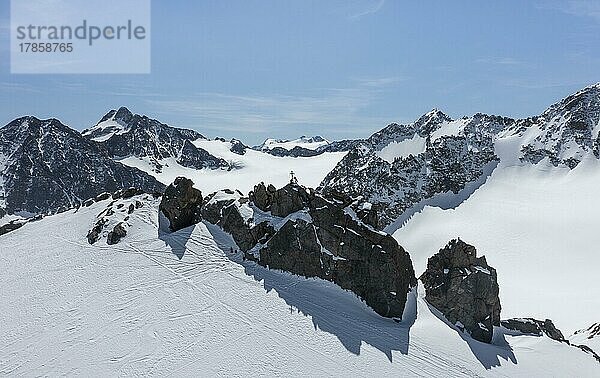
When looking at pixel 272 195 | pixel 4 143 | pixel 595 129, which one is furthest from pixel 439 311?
pixel 4 143

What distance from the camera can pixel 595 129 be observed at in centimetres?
10581

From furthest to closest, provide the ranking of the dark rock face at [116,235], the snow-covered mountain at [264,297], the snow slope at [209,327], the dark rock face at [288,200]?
the dark rock face at [116,235], the dark rock face at [288,200], the snow-covered mountain at [264,297], the snow slope at [209,327]

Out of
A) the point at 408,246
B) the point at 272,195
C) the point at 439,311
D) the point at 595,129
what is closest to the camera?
the point at 439,311

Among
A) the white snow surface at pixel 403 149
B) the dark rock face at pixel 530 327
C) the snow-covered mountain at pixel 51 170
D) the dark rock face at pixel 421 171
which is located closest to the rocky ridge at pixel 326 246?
the dark rock face at pixel 530 327

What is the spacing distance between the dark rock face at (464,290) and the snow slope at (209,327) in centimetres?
137

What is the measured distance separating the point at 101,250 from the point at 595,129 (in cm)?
10889

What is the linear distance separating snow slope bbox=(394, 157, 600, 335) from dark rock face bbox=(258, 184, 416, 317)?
25400 mm

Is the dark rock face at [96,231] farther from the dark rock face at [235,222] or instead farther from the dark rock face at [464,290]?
the dark rock face at [464,290]

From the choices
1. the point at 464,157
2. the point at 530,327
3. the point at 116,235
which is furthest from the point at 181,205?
the point at 464,157

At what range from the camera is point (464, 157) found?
4281 inches

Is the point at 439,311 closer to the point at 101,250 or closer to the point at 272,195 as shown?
the point at 272,195

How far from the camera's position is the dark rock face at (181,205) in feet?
136

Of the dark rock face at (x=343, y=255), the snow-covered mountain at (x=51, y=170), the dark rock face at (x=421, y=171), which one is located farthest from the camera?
the snow-covered mountain at (x=51, y=170)

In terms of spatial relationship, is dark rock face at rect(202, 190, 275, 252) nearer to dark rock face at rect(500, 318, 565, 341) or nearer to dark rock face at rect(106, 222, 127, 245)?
dark rock face at rect(106, 222, 127, 245)
